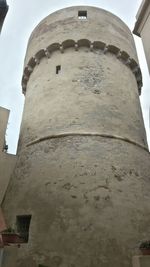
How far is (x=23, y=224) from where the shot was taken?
7113 millimetres

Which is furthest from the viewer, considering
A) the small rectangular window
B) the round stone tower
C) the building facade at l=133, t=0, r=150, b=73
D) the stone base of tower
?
the small rectangular window

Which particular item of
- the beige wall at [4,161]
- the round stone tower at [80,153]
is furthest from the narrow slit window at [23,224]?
the beige wall at [4,161]

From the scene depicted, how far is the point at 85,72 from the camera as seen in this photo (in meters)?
9.89

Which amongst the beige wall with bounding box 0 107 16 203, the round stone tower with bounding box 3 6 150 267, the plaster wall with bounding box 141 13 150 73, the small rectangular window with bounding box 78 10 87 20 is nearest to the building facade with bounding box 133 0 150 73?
the plaster wall with bounding box 141 13 150 73

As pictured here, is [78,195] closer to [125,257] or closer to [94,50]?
[125,257]

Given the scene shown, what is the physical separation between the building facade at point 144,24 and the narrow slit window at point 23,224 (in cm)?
478

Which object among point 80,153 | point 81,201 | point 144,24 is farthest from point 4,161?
point 144,24

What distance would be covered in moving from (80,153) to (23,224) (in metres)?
2.26

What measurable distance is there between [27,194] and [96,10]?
8.48 meters

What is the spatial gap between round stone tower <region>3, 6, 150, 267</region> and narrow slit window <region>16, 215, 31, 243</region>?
0.02 m

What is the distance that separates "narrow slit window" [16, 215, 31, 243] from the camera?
7000mm

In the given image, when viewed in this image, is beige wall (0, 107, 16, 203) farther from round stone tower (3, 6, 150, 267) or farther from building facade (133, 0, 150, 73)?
building facade (133, 0, 150, 73)

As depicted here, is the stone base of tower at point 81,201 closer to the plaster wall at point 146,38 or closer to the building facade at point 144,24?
the plaster wall at point 146,38

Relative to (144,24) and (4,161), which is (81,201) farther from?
(144,24)
